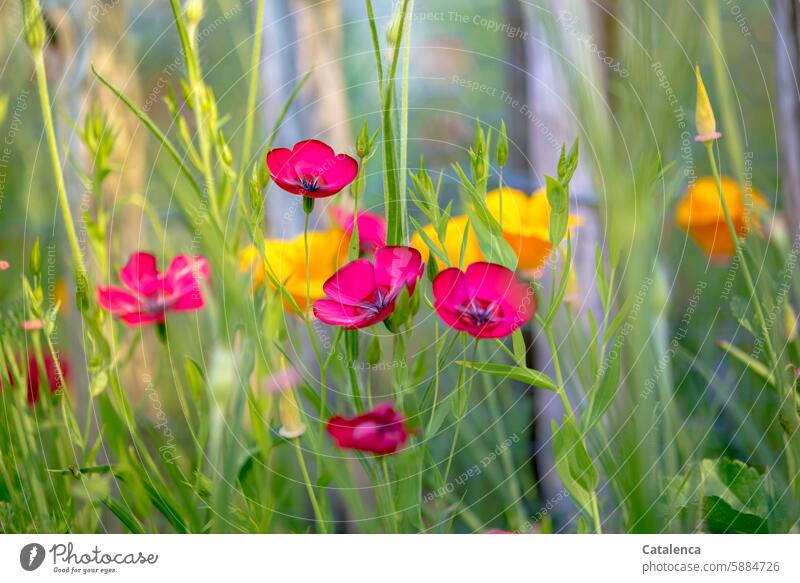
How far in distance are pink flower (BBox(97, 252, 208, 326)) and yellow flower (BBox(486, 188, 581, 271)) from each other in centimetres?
15

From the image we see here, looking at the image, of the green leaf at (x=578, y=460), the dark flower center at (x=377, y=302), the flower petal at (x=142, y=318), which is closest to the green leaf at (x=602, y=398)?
the green leaf at (x=578, y=460)

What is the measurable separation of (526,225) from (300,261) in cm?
12

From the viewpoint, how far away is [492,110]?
0.56 metres

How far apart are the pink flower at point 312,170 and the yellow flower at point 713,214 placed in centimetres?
20

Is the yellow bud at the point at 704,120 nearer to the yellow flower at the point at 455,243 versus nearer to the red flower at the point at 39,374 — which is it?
the yellow flower at the point at 455,243

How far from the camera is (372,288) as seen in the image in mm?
366

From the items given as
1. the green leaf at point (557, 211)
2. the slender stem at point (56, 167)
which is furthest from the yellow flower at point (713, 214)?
the slender stem at point (56, 167)

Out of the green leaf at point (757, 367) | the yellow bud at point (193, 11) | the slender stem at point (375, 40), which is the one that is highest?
the yellow bud at point (193, 11)

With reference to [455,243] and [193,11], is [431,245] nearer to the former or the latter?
[455,243]

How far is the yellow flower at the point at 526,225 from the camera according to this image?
0.40 meters

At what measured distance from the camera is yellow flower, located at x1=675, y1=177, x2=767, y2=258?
0.44m

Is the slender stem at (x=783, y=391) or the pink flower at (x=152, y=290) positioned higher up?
the pink flower at (x=152, y=290)

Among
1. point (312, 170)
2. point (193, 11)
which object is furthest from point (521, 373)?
point (193, 11)

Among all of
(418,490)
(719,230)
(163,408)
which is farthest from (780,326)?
(163,408)
